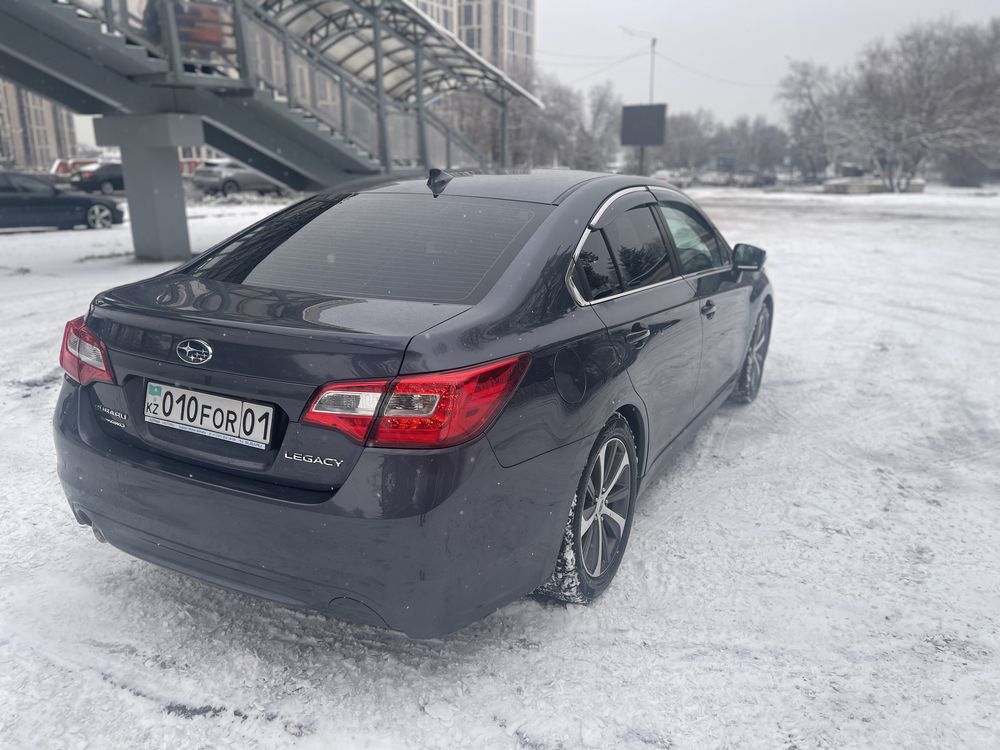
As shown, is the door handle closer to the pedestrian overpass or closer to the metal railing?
the pedestrian overpass

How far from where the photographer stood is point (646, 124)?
35719 mm

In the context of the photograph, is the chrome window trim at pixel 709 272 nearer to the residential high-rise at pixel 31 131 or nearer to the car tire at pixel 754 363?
the car tire at pixel 754 363

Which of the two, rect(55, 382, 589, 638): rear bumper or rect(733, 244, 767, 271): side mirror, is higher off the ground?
rect(733, 244, 767, 271): side mirror

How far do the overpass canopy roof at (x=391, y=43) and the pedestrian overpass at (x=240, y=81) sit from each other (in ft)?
0.10

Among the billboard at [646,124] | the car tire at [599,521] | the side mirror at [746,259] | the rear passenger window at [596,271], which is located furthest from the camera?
the billboard at [646,124]

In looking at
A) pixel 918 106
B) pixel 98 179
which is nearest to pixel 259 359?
pixel 98 179

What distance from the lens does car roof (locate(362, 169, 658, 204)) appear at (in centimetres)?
324

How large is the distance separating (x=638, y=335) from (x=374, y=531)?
143 cm

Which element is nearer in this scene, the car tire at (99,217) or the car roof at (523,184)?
the car roof at (523,184)

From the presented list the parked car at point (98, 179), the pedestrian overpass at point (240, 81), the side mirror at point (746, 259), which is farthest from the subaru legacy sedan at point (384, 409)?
the parked car at point (98, 179)

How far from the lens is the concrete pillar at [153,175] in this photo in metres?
10.8

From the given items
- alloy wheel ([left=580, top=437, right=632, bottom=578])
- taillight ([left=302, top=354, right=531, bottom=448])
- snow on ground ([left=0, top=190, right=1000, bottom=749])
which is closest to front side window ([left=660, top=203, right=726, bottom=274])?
snow on ground ([left=0, top=190, right=1000, bottom=749])

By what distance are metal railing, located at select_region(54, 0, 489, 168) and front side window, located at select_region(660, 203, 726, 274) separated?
8377 mm

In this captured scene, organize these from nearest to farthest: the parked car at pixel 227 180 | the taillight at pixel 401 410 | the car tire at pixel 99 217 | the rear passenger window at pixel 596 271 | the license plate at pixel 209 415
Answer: the taillight at pixel 401 410
the license plate at pixel 209 415
the rear passenger window at pixel 596 271
the car tire at pixel 99 217
the parked car at pixel 227 180
